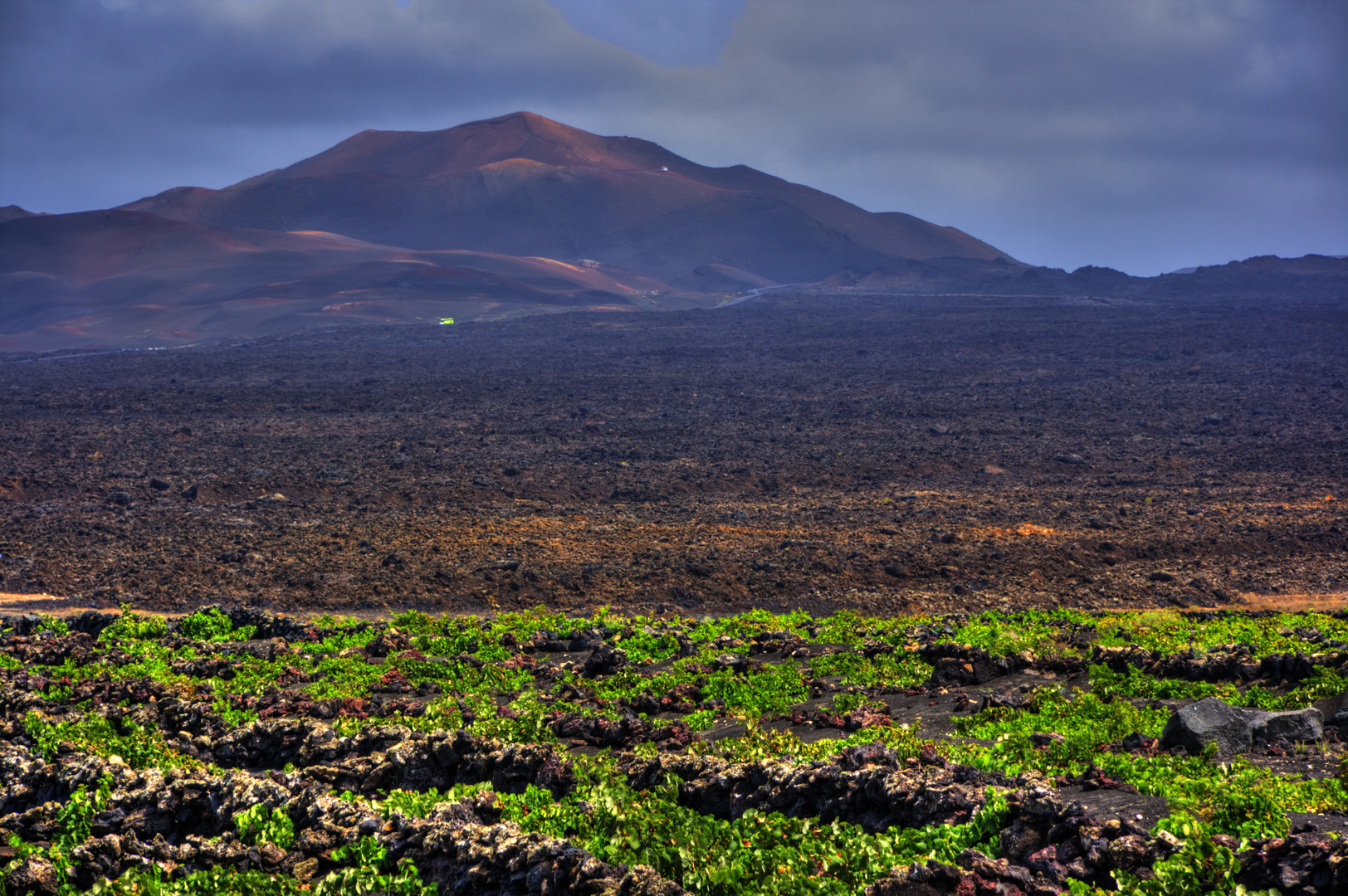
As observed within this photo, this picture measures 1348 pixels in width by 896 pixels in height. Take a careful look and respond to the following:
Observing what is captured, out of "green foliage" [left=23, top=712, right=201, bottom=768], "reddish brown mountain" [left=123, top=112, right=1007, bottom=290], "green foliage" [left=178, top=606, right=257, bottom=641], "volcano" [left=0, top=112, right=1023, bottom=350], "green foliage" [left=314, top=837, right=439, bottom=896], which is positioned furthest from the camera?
"reddish brown mountain" [left=123, top=112, right=1007, bottom=290]

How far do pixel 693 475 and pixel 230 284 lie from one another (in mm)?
69155

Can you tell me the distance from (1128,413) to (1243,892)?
97.7 ft

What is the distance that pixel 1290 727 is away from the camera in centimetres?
691

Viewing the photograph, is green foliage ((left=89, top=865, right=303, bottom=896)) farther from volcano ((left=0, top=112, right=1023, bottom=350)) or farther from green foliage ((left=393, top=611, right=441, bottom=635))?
volcano ((left=0, top=112, right=1023, bottom=350))

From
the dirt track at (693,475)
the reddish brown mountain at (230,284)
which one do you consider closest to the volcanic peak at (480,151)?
the reddish brown mountain at (230,284)

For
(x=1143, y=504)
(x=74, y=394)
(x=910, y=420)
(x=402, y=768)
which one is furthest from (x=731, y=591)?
(x=74, y=394)

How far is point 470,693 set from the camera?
9.79m

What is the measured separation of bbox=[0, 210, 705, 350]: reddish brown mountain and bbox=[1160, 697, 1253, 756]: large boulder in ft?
199

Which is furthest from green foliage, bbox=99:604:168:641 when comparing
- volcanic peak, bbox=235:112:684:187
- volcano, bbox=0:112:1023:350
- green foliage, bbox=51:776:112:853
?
volcanic peak, bbox=235:112:684:187

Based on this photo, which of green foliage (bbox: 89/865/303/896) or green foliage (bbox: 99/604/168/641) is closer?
green foliage (bbox: 89/865/303/896)

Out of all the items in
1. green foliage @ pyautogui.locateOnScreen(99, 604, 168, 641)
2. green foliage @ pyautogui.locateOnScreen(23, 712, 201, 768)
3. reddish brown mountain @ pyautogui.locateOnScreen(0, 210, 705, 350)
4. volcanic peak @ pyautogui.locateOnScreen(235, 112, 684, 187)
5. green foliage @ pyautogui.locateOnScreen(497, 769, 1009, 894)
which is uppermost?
volcanic peak @ pyautogui.locateOnScreen(235, 112, 684, 187)

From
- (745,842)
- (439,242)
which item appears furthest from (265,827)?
(439,242)

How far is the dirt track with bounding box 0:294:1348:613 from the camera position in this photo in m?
16.1

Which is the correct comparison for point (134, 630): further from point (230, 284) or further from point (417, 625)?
point (230, 284)
